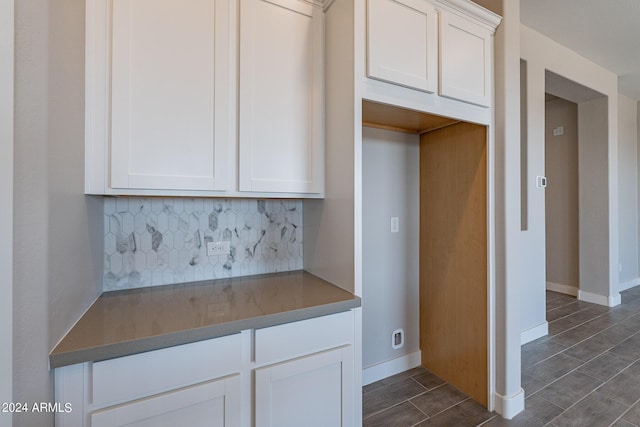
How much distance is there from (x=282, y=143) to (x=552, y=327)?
3.52 metres

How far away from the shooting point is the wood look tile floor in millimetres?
1761

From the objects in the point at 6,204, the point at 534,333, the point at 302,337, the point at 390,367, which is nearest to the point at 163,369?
the point at 302,337

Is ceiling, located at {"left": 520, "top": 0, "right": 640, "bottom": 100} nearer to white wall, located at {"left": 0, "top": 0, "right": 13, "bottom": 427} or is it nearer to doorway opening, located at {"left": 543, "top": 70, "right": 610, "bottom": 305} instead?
doorway opening, located at {"left": 543, "top": 70, "right": 610, "bottom": 305}

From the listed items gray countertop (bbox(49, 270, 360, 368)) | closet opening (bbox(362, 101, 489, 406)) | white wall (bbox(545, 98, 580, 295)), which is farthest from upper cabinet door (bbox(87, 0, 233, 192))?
white wall (bbox(545, 98, 580, 295))

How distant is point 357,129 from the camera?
1.38 metres

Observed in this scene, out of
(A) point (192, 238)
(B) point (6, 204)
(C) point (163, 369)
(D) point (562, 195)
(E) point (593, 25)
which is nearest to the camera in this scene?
(B) point (6, 204)

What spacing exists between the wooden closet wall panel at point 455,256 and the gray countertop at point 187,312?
1041 mm

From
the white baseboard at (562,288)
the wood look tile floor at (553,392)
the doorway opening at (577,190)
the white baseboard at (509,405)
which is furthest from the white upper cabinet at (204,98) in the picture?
the white baseboard at (562,288)

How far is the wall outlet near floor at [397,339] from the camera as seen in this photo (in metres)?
2.22

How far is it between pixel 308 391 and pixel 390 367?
123 centimetres

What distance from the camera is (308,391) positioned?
121 centimetres

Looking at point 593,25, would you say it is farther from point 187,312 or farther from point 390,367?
point 187,312

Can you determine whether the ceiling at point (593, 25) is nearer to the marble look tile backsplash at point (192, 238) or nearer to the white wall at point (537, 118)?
the white wall at point (537, 118)

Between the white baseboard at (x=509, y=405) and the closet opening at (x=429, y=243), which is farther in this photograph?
the closet opening at (x=429, y=243)
